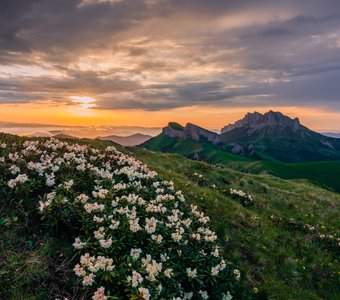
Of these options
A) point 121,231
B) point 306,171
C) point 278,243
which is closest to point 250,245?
point 278,243

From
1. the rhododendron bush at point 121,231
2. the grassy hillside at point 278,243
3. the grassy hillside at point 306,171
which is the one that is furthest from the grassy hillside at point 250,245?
the grassy hillside at point 306,171

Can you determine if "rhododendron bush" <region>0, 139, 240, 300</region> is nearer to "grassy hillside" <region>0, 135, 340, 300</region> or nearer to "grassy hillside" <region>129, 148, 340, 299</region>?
"grassy hillside" <region>0, 135, 340, 300</region>

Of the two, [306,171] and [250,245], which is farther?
[306,171]

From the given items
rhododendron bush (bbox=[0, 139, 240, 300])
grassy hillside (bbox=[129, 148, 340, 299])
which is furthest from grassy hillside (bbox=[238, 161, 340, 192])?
rhododendron bush (bbox=[0, 139, 240, 300])

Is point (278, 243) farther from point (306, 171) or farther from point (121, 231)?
point (306, 171)

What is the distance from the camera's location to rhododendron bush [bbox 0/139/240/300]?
816 centimetres

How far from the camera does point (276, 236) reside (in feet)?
56.5

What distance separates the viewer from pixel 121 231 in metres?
9.66

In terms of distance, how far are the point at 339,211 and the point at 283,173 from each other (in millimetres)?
149101

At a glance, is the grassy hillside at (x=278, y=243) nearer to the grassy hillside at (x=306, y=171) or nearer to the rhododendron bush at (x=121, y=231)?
the rhododendron bush at (x=121, y=231)

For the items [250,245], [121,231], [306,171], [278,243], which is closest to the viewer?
[121,231]

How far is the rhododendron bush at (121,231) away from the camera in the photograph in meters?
8.16

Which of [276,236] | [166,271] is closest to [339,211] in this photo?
[276,236]

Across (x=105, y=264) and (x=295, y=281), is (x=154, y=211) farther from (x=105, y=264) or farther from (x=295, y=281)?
(x=295, y=281)
